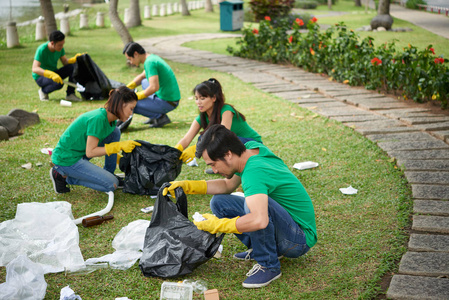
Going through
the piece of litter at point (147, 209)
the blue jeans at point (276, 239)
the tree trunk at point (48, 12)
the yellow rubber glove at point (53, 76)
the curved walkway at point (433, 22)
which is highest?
the tree trunk at point (48, 12)

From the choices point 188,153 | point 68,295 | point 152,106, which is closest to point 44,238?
point 68,295

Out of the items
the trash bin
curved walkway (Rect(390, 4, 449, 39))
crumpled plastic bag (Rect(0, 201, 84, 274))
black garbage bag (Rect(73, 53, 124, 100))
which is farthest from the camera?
the trash bin

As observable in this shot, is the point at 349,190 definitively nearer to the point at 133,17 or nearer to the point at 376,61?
the point at 376,61

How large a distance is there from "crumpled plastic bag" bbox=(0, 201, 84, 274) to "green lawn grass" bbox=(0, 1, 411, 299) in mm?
109

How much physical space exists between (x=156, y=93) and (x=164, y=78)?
0.82ft

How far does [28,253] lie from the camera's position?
313 centimetres

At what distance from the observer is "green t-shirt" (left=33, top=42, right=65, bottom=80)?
7.73 metres

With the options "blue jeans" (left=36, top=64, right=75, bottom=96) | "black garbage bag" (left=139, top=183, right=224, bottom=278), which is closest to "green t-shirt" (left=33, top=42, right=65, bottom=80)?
"blue jeans" (left=36, top=64, right=75, bottom=96)

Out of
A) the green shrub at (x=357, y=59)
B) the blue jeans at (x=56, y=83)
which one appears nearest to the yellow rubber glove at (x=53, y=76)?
the blue jeans at (x=56, y=83)

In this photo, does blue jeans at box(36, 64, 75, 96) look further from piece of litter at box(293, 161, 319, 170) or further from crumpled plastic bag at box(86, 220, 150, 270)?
crumpled plastic bag at box(86, 220, 150, 270)

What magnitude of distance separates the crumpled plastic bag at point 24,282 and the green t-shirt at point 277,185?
1.29m

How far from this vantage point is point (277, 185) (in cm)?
278

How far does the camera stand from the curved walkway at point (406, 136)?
291 cm

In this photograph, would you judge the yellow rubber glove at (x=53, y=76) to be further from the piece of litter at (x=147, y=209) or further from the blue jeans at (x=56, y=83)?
the piece of litter at (x=147, y=209)
